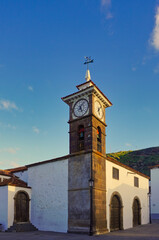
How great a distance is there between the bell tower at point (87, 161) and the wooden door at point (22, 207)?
4827mm

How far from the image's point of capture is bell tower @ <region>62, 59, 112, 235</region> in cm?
1850

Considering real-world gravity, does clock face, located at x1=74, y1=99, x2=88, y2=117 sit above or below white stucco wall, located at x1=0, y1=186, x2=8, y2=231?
above

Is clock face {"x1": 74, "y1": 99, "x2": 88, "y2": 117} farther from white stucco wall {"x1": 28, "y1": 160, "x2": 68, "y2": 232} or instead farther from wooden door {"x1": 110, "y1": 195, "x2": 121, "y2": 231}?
wooden door {"x1": 110, "y1": 195, "x2": 121, "y2": 231}

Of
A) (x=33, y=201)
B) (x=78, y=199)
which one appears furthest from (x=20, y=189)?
(x=78, y=199)

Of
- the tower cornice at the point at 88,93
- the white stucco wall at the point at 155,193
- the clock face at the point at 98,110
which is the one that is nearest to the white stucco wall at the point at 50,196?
the clock face at the point at 98,110

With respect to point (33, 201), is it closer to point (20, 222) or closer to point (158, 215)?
point (20, 222)

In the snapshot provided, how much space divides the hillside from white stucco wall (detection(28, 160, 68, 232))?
52.9 metres

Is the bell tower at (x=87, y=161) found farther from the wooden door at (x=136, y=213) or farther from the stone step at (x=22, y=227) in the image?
the wooden door at (x=136, y=213)

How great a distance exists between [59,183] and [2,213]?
5.35 meters

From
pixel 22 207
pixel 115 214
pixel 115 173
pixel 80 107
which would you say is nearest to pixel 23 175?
pixel 22 207

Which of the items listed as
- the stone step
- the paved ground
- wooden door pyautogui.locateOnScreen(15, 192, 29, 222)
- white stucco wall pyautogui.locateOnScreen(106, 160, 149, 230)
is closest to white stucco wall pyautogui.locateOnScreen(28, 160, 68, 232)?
the stone step

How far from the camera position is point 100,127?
21.7 metres

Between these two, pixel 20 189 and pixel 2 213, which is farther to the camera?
pixel 20 189

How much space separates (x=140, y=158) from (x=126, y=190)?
196 ft
